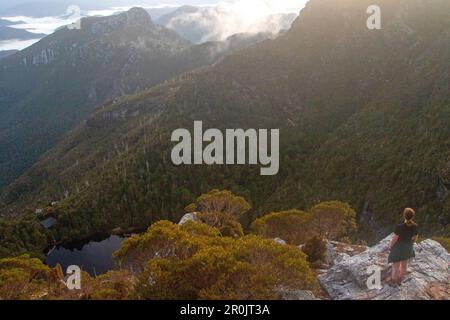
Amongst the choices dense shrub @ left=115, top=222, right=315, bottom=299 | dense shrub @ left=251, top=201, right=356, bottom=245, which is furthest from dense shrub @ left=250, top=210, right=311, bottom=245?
dense shrub @ left=115, top=222, right=315, bottom=299

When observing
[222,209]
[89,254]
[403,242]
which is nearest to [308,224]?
[222,209]

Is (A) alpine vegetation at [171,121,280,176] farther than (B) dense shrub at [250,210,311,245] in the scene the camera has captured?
Yes

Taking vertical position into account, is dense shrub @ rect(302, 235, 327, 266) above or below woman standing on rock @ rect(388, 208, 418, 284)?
below

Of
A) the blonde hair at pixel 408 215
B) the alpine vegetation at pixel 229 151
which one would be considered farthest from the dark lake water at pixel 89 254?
the blonde hair at pixel 408 215

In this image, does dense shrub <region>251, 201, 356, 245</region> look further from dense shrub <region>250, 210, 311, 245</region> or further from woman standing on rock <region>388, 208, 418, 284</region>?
woman standing on rock <region>388, 208, 418, 284</region>

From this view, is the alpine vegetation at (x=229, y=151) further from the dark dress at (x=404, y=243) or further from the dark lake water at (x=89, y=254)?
the dark dress at (x=404, y=243)
